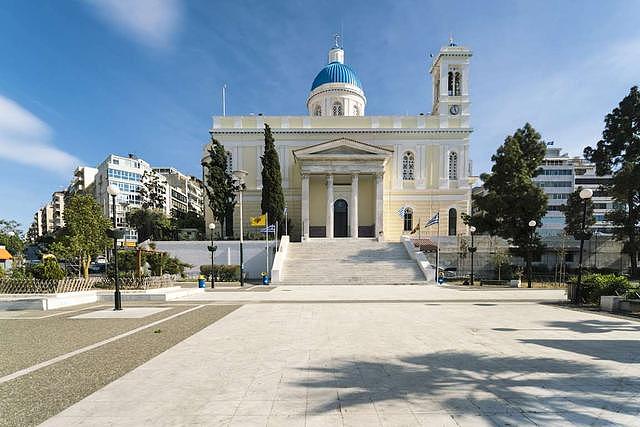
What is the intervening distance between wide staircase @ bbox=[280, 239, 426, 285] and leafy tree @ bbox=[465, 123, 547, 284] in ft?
25.3

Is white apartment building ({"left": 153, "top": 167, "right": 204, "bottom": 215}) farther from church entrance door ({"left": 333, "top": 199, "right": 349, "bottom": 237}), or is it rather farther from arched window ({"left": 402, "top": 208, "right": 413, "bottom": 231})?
arched window ({"left": 402, "top": 208, "right": 413, "bottom": 231})

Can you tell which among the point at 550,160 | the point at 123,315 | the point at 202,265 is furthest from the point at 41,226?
the point at 550,160

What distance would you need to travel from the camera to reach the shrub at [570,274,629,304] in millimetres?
11820

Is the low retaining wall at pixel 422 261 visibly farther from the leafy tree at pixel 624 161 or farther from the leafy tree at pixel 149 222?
the leafy tree at pixel 149 222

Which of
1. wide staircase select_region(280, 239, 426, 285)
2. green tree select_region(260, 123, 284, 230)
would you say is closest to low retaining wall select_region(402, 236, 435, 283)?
wide staircase select_region(280, 239, 426, 285)

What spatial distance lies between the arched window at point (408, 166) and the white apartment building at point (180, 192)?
47.5m

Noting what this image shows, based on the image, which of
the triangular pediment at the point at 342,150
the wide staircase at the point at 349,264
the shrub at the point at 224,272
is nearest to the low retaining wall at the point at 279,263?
the wide staircase at the point at 349,264

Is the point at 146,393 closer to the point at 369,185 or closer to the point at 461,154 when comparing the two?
the point at 369,185

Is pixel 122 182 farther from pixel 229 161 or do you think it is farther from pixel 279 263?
pixel 279 263

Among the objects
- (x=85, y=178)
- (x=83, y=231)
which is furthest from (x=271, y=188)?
(x=85, y=178)

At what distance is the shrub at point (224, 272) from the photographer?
26547 millimetres

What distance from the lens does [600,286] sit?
40.9 feet

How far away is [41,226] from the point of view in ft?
366

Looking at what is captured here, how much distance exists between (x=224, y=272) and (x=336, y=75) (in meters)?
32.0
